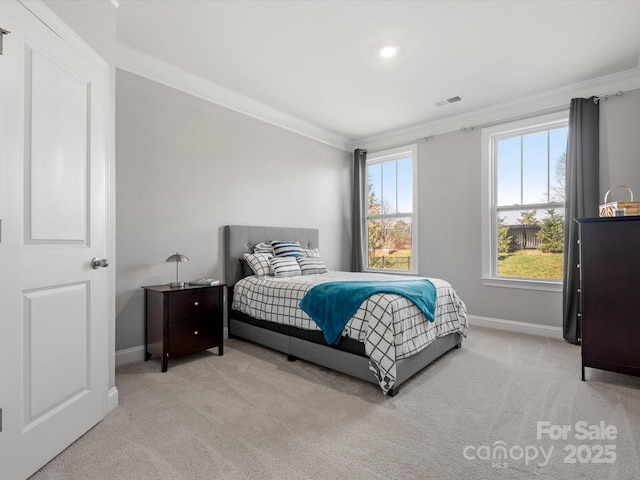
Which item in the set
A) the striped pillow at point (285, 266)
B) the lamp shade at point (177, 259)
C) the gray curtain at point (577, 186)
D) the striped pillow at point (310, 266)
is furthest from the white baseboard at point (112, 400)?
the gray curtain at point (577, 186)

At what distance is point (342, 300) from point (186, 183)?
2086mm

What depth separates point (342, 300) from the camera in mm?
2613

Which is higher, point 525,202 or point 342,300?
point 525,202

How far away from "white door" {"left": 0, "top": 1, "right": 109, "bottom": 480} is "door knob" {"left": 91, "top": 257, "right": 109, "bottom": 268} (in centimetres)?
3

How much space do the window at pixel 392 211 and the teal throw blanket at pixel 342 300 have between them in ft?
7.44

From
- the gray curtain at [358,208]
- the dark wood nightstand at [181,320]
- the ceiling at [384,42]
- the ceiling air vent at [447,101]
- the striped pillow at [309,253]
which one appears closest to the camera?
the ceiling at [384,42]

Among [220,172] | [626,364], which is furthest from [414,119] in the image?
[626,364]

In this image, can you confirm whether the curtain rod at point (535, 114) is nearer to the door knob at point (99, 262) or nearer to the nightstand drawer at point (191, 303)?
the nightstand drawer at point (191, 303)

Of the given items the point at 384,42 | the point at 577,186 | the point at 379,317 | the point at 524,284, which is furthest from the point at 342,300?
the point at 577,186

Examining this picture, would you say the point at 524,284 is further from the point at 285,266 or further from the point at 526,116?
the point at 285,266

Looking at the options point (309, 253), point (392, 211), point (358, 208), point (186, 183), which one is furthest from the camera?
point (358, 208)

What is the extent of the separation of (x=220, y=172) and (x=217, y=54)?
121 cm

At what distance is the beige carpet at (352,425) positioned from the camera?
1.58 metres

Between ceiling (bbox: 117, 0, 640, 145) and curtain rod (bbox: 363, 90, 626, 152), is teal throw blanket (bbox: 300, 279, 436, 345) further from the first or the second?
curtain rod (bbox: 363, 90, 626, 152)
